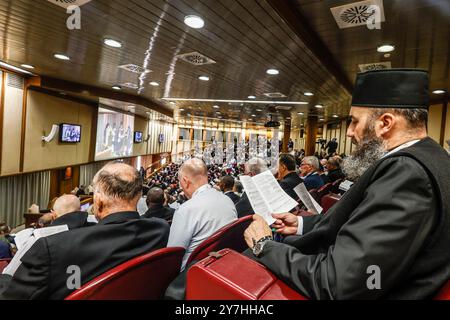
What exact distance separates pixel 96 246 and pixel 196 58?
3.80m

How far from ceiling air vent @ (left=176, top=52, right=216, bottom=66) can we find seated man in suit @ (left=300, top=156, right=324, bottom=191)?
8.47 feet

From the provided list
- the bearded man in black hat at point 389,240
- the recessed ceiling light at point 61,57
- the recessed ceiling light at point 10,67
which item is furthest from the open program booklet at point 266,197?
the recessed ceiling light at point 10,67

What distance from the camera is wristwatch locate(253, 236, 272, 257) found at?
3.33 ft

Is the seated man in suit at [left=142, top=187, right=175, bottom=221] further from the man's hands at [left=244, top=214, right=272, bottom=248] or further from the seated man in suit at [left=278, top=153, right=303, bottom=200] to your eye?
the man's hands at [left=244, top=214, right=272, bottom=248]

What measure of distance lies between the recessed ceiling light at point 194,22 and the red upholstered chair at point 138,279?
2535 millimetres

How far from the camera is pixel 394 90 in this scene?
1031 millimetres

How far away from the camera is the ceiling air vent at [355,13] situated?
258 centimetres

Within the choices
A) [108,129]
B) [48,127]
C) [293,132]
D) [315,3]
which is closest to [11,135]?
[48,127]

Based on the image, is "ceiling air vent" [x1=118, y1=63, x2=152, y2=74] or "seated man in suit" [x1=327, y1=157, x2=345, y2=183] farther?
"seated man in suit" [x1=327, y1=157, x2=345, y2=183]

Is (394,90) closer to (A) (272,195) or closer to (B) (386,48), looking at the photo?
(A) (272,195)

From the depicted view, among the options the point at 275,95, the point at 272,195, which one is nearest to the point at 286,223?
the point at 272,195

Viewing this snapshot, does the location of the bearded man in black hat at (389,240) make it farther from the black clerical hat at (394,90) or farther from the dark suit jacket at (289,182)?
the dark suit jacket at (289,182)

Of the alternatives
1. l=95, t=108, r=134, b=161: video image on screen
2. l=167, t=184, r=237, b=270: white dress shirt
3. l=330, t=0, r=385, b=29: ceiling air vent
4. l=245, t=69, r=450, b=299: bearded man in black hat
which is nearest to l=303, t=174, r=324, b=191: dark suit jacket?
l=330, t=0, r=385, b=29: ceiling air vent

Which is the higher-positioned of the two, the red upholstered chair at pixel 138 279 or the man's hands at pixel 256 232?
the man's hands at pixel 256 232
